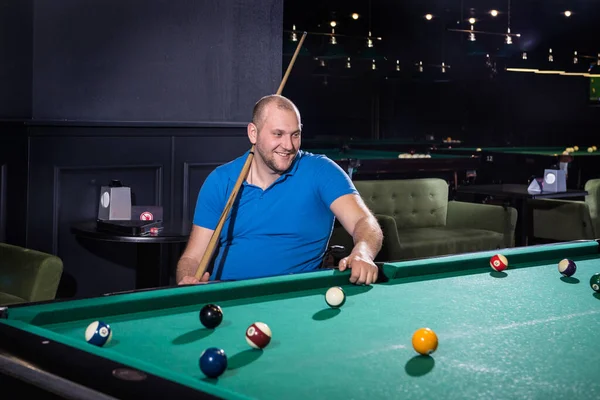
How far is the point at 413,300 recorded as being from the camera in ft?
8.42

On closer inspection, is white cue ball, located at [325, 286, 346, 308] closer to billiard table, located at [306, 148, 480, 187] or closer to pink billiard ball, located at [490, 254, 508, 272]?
pink billiard ball, located at [490, 254, 508, 272]

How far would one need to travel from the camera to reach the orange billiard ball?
1.92 meters

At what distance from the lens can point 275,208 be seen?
350cm

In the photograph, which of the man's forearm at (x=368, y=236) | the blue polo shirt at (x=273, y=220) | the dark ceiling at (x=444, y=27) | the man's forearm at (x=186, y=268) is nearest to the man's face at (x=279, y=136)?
the blue polo shirt at (x=273, y=220)

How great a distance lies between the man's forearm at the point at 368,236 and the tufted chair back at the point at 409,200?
333 centimetres

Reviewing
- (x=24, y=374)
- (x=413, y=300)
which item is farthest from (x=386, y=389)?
(x=413, y=300)

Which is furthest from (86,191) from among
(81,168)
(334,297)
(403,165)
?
(403,165)

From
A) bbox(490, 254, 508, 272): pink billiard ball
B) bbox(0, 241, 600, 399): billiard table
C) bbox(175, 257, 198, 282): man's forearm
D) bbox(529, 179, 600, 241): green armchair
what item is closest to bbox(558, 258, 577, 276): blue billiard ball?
bbox(0, 241, 600, 399): billiard table

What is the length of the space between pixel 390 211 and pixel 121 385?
18.3 ft

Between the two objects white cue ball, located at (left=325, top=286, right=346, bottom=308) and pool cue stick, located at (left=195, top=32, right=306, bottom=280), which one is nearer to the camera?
white cue ball, located at (left=325, top=286, right=346, bottom=308)

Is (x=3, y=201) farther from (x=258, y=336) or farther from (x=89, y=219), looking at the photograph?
(x=258, y=336)

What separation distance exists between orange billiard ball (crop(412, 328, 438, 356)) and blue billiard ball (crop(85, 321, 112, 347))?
0.70m

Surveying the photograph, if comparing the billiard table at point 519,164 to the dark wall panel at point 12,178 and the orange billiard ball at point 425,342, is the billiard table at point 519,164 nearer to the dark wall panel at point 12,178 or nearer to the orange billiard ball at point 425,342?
the dark wall panel at point 12,178

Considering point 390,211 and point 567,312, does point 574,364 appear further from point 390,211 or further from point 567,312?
point 390,211
